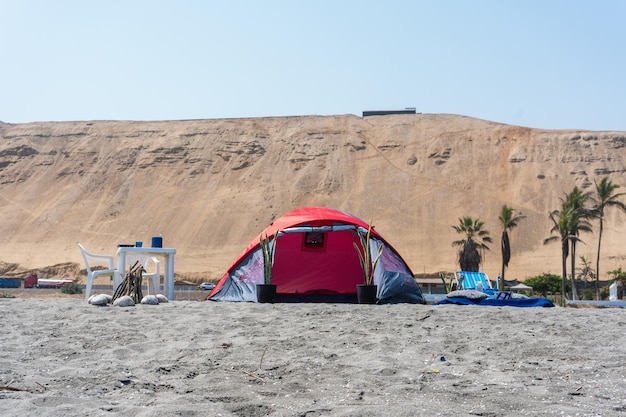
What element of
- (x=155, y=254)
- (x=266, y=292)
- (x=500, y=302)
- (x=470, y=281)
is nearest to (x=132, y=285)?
(x=266, y=292)

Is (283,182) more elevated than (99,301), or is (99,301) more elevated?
(283,182)

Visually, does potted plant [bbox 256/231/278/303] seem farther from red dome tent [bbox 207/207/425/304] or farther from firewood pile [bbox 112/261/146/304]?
firewood pile [bbox 112/261/146/304]

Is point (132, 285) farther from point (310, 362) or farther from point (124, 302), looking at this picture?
point (310, 362)

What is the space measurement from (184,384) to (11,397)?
1073mm

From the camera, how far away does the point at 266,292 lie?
948 cm

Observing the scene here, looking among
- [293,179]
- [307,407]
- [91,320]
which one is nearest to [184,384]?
[307,407]

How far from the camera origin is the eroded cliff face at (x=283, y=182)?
46.7 metres

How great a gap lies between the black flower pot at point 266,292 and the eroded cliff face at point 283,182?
33300mm

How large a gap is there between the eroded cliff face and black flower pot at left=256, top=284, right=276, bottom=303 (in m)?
33.3

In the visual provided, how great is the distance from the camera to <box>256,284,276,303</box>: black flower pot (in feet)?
31.1

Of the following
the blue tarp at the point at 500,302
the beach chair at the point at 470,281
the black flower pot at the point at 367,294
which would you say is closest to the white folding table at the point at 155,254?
the black flower pot at the point at 367,294

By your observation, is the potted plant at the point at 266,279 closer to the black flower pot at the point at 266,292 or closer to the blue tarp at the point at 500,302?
the black flower pot at the point at 266,292

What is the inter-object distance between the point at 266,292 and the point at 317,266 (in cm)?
272

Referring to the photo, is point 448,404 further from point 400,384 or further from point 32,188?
point 32,188
